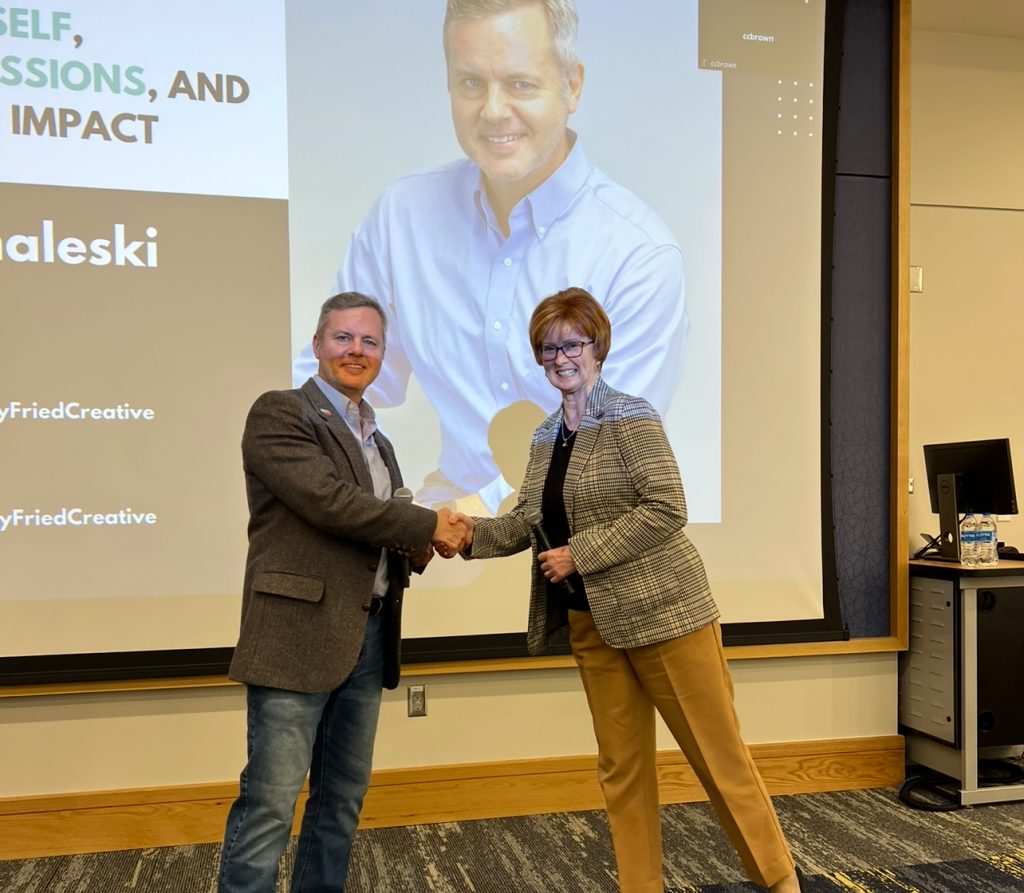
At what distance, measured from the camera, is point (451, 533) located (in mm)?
2305

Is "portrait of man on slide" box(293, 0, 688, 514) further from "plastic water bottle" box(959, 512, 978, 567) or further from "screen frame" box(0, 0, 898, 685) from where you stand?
"plastic water bottle" box(959, 512, 978, 567)

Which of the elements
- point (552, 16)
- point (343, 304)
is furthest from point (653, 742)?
point (552, 16)

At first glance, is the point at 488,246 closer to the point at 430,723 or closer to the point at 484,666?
the point at 484,666

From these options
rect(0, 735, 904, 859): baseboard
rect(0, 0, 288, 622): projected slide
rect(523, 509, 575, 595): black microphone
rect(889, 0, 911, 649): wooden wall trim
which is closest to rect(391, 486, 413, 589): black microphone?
rect(523, 509, 575, 595): black microphone

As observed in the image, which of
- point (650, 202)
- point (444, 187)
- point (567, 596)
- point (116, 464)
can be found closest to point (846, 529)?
point (650, 202)

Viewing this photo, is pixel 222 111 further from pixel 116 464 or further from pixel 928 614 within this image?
pixel 928 614

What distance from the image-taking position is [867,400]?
3566 mm

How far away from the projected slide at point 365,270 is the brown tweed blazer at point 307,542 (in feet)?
3.55

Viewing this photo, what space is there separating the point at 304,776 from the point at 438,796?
1.29 meters

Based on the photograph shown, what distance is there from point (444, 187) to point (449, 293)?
39 cm

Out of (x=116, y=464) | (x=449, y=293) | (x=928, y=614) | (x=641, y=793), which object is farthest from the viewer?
(x=928, y=614)

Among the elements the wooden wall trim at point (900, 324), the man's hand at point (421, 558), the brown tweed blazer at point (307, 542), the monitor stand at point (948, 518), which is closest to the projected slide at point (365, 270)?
the wooden wall trim at point (900, 324)

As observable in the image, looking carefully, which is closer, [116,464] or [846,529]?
[116,464]

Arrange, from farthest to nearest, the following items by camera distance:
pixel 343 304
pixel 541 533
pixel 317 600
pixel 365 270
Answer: pixel 365 270
pixel 541 533
pixel 343 304
pixel 317 600
